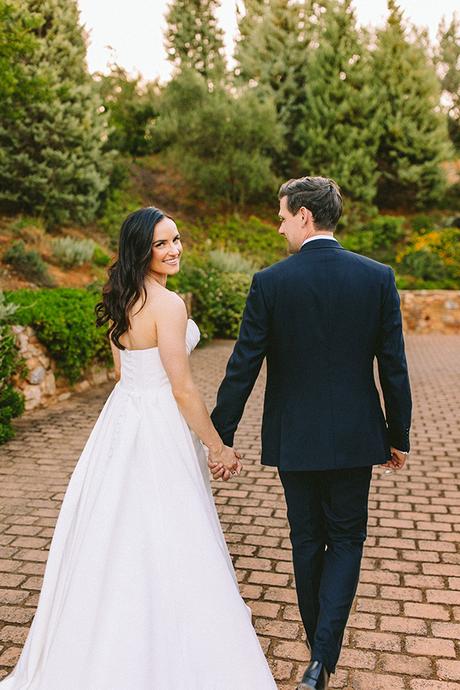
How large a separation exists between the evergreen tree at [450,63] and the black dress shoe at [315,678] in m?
28.8

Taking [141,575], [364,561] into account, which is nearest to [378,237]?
[364,561]

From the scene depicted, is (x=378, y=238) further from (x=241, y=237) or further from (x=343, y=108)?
(x=343, y=108)

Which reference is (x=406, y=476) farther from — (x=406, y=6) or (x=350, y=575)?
(x=406, y=6)

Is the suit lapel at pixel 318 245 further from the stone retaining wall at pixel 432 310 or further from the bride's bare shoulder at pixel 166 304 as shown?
the stone retaining wall at pixel 432 310

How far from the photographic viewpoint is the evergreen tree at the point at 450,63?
1108 inches

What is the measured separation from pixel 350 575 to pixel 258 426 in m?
4.56

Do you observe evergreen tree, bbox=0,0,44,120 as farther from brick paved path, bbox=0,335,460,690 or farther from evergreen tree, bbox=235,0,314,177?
evergreen tree, bbox=235,0,314,177

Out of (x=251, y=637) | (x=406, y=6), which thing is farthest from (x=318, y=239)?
(x=406, y=6)

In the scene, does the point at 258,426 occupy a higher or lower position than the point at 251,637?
lower

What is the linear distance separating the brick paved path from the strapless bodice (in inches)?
50.9

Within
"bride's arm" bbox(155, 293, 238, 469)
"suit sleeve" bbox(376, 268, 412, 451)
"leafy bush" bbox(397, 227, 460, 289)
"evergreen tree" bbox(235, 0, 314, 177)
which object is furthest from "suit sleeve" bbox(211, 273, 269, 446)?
"evergreen tree" bbox(235, 0, 314, 177)

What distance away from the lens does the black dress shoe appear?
2.31 m

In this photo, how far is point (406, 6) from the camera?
2242 cm

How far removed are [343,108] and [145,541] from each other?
21885 millimetres
